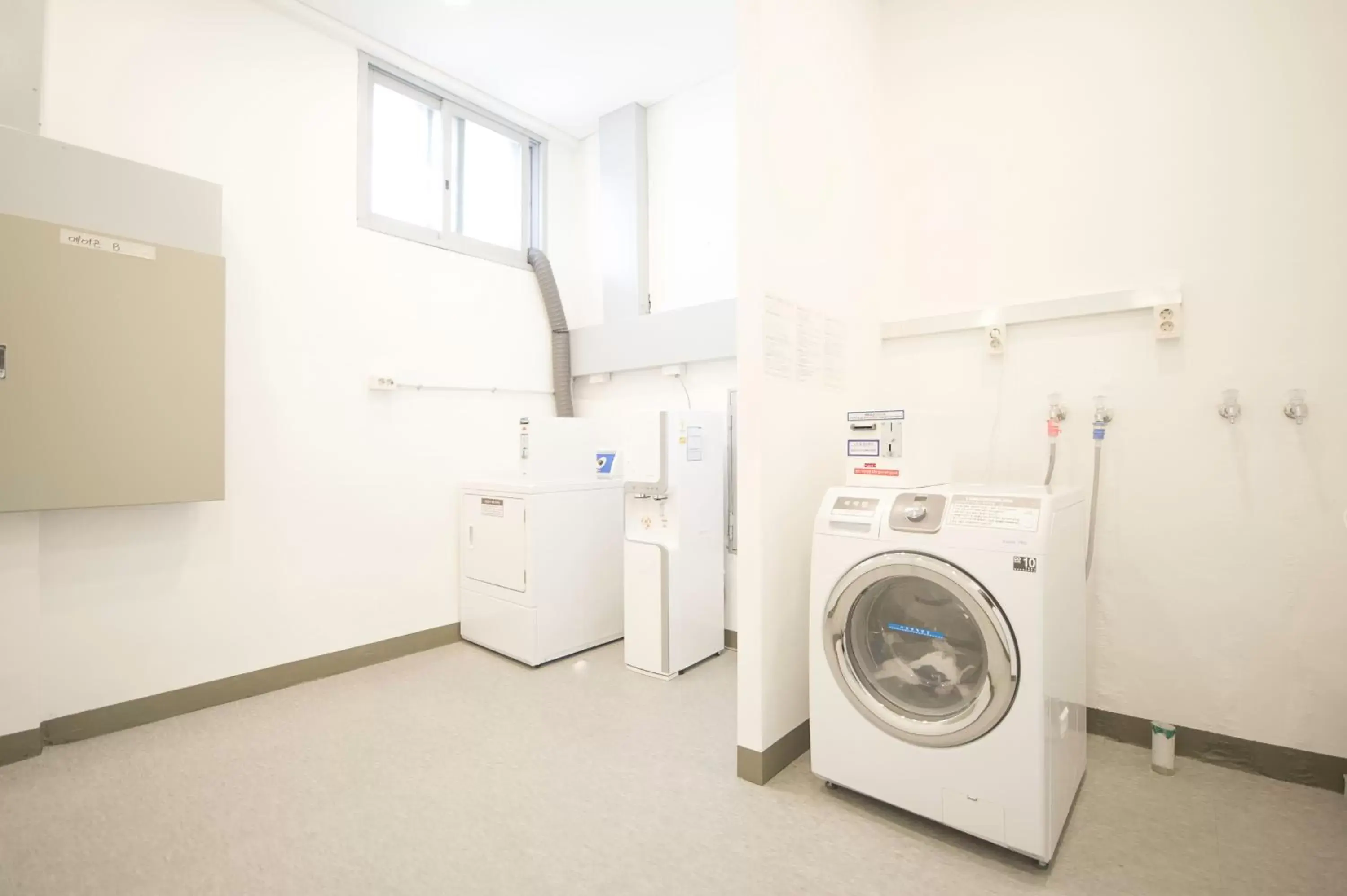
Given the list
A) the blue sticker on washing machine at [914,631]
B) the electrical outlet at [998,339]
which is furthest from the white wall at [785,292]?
the electrical outlet at [998,339]

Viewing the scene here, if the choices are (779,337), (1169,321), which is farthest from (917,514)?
(1169,321)

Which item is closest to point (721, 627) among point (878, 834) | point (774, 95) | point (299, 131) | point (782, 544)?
point (782, 544)

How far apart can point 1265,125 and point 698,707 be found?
2895 millimetres

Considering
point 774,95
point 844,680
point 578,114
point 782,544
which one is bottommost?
point 844,680

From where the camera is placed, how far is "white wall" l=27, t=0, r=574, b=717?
7.59 ft

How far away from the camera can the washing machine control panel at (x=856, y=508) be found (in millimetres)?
1746

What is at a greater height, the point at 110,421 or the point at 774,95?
the point at 774,95

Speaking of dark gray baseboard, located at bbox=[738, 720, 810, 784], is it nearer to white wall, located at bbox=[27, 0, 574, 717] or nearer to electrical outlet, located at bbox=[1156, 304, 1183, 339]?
electrical outlet, located at bbox=[1156, 304, 1183, 339]

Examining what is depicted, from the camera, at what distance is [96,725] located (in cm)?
227

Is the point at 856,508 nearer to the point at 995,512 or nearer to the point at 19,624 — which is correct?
the point at 995,512

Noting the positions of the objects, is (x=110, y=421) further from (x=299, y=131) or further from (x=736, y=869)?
(x=736, y=869)

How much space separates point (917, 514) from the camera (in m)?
1.67

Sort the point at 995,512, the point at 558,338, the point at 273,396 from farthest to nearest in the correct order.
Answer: the point at 558,338, the point at 273,396, the point at 995,512

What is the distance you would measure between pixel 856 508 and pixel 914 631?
0.39 metres
